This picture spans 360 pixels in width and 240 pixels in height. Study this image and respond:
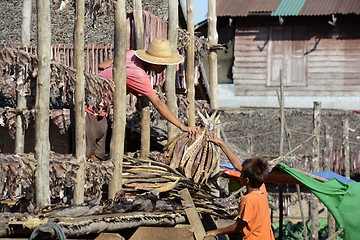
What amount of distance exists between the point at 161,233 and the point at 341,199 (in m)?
4.78

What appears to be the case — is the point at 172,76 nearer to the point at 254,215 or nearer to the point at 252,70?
the point at 254,215

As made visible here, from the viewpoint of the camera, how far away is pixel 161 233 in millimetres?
4078

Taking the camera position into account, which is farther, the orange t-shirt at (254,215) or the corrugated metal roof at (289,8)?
the corrugated metal roof at (289,8)

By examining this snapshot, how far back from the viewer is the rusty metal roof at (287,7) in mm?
18875

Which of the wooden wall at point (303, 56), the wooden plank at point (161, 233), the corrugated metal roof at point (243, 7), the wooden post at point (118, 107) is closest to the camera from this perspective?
the wooden plank at point (161, 233)

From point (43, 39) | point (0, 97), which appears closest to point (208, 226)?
point (43, 39)

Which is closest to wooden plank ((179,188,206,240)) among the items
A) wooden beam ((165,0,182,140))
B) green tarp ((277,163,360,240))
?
wooden beam ((165,0,182,140))

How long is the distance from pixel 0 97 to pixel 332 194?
451 centimetres

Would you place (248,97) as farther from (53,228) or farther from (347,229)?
(53,228)

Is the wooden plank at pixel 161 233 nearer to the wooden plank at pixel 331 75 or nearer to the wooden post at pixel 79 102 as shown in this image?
the wooden post at pixel 79 102

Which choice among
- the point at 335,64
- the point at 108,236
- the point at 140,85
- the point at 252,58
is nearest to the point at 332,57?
the point at 335,64

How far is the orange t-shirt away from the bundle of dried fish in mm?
1311

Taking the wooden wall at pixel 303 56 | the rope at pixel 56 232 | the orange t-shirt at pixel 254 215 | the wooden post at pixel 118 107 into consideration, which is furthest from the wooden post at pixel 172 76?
the wooden wall at pixel 303 56

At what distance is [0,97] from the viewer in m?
7.36
